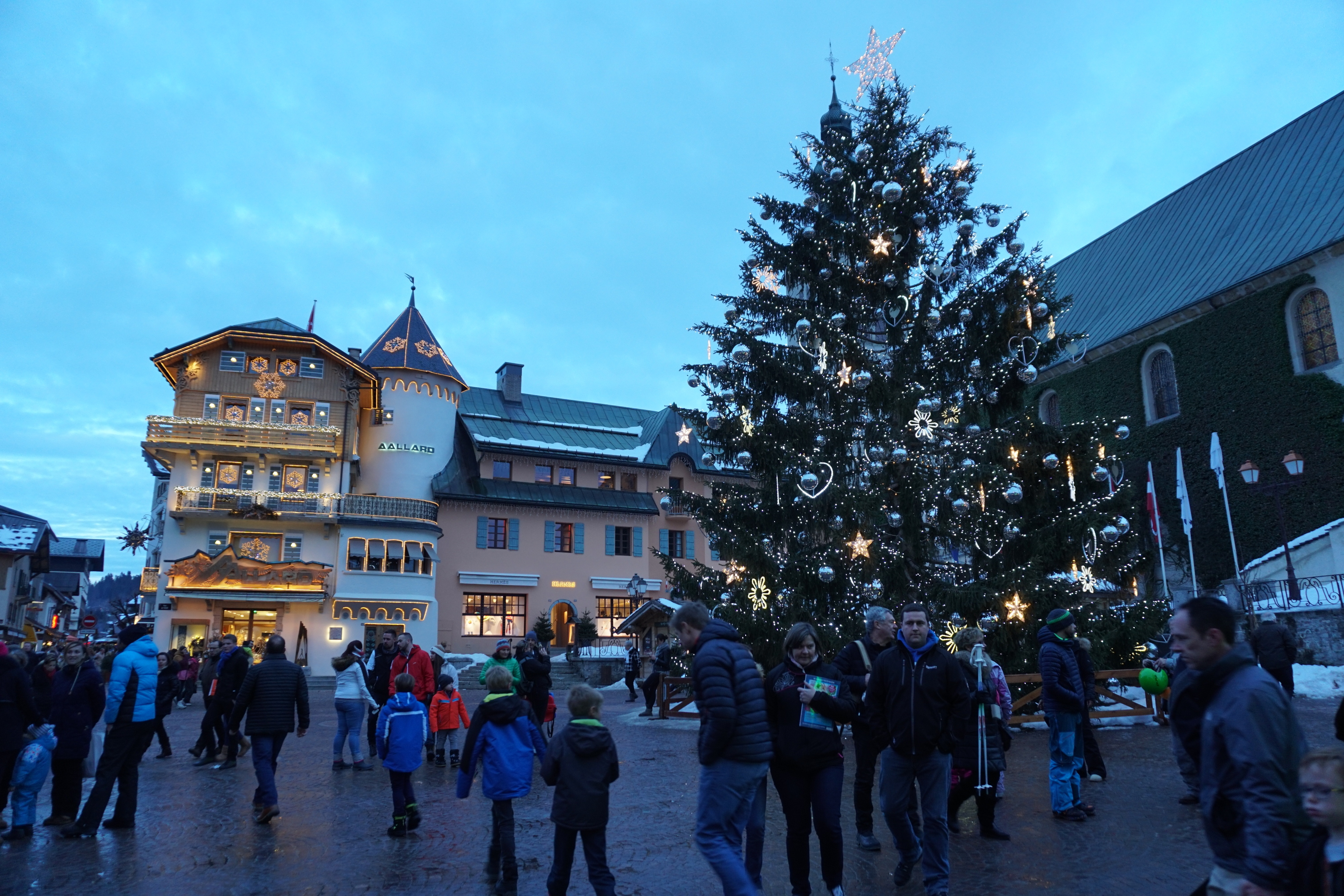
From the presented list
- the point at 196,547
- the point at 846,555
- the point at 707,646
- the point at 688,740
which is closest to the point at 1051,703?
the point at 707,646

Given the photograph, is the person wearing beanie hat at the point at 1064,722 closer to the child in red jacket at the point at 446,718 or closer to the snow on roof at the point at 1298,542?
the child in red jacket at the point at 446,718

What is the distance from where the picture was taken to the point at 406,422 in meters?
41.4

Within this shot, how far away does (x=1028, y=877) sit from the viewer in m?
6.06

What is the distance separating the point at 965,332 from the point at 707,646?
1234 centimetres

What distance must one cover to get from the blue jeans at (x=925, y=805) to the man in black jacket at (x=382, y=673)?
8666 millimetres

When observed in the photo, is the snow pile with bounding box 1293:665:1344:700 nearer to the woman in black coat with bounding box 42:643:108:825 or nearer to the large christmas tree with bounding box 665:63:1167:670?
the large christmas tree with bounding box 665:63:1167:670

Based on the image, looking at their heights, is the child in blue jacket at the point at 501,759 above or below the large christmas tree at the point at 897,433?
below

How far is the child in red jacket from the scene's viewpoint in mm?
11102

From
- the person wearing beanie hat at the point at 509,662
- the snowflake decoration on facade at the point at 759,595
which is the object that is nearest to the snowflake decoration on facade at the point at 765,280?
the snowflake decoration on facade at the point at 759,595

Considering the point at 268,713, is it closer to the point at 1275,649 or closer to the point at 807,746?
the point at 807,746

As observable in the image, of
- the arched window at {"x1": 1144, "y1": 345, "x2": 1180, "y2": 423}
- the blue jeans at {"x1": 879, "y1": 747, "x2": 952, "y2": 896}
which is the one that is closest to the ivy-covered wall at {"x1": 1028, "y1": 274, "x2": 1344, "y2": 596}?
the arched window at {"x1": 1144, "y1": 345, "x2": 1180, "y2": 423}

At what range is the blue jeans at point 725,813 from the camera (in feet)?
16.1

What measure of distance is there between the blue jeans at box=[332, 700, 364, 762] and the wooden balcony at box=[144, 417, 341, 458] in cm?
2728

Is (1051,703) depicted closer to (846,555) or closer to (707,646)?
(707,646)
